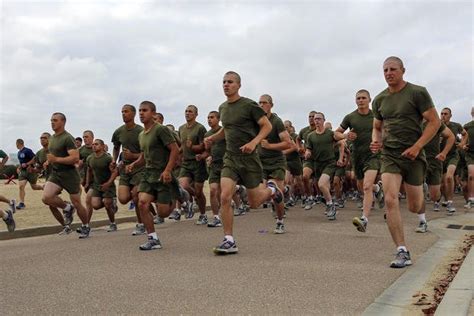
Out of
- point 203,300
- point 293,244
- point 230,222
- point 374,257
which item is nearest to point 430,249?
point 374,257

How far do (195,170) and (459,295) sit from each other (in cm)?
748

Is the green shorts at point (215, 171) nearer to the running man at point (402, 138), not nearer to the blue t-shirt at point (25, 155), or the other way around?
the running man at point (402, 138)

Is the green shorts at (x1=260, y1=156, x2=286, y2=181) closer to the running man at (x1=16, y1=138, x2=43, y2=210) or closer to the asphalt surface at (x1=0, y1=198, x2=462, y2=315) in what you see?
the asphalt surface at (x1=0, y1=198, x2=462, y2=315)

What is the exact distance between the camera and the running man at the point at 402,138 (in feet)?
20.6

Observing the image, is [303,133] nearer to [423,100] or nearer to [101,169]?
[101,169]

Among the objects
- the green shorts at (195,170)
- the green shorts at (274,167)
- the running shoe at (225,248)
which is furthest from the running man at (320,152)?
the running shoe at (225,248)

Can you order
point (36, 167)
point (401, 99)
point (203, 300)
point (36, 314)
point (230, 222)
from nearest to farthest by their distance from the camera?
point (36, 314), point (203, 300), point (401, 99), point (230, 222), point (36, 167)

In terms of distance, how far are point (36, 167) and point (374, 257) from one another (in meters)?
12.1

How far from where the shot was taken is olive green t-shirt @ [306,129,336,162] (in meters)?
12.3

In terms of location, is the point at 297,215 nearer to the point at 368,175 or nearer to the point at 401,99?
the point at 368,175

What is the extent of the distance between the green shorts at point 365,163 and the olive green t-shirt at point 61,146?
481 cm

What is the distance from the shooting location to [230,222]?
283 inches

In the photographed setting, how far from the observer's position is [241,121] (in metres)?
7.38

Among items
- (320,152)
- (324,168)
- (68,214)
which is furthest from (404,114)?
(68,214)
